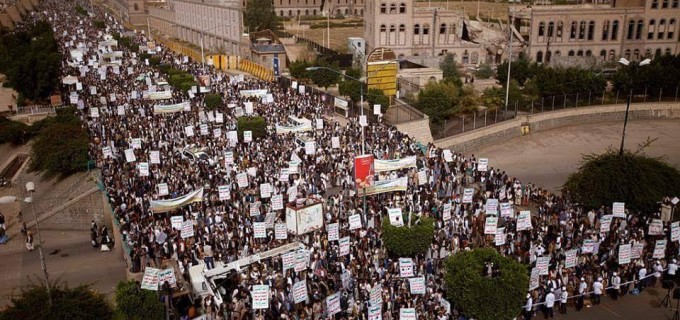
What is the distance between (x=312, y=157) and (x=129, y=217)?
31.7 feet

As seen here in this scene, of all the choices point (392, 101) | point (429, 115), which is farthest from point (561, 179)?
point (392, 101)

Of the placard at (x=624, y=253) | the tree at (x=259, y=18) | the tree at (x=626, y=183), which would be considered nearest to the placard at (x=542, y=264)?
the placard at (x=624, y=253)

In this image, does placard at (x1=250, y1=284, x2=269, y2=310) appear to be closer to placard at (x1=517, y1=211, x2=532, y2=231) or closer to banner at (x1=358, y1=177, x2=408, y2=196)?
banner at (x1=358, y1=177, x2=408, y2=196)

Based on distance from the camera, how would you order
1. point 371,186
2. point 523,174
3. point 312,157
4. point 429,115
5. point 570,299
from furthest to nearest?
point 429,115, point 523,174, point 312,157, point 371,186, point 570,299

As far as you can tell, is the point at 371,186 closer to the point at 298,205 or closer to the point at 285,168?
the point at 298,205

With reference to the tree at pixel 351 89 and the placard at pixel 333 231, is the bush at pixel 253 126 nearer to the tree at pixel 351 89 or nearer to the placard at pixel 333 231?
the tree at pixel 351 89

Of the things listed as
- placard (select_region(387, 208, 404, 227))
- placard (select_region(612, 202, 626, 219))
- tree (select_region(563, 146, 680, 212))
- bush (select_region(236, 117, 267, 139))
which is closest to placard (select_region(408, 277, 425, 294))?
placard (select_region(387, 208, 404, 227))

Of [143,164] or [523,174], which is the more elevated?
[143,164]

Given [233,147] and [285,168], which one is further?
[233,147]

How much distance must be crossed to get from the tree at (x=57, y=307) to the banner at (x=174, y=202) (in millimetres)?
7827

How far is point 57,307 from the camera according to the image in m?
14.3

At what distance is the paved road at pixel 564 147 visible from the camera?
35500 mm

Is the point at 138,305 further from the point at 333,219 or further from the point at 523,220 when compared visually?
the point at 523,220

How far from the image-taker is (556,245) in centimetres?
2089
